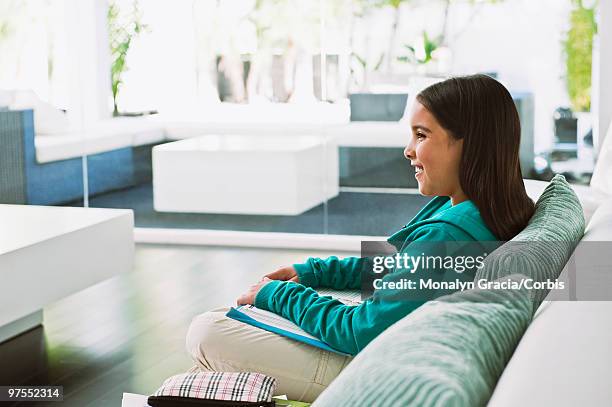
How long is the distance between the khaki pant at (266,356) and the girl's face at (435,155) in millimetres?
439

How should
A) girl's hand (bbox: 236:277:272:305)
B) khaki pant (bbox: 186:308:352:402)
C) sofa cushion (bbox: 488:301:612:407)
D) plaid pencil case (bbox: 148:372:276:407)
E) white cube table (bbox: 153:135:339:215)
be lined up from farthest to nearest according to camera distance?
white cube table (bbox: 153:135:339:215) → girl's hand (bbox: 236:277:272:305) → khaki pant (bbox: 186:308:352:402) → plaid pencil case (bbox: 148:372:276:407) → sofa cushion (bbox: 488:301:612:407)

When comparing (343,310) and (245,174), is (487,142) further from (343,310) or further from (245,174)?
(245,174)

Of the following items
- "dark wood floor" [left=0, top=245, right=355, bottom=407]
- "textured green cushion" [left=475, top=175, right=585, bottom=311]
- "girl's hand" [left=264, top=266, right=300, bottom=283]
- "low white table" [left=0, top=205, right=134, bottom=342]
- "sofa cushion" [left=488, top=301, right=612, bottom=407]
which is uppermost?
"textured green cushion" [left=475, top=175, right=585, bottom=311]

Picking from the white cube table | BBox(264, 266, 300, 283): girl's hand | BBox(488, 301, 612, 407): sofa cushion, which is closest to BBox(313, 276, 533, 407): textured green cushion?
BBox(488, 301, 612, 407): sofa cushion

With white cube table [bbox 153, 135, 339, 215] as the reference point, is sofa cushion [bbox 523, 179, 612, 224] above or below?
above

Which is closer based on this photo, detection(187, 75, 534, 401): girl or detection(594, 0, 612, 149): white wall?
detection(187, 75, 534, 401): girl

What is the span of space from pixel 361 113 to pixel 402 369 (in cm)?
490

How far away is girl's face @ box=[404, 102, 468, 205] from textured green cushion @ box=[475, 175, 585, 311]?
18 centimetres

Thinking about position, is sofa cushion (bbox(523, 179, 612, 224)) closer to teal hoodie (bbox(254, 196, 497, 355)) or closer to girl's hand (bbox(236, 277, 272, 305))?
teal hoodie (bbox(254, 196, 497, 355))

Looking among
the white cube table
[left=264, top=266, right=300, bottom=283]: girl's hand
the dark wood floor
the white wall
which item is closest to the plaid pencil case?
[left=264, top=266, right=300, bottom=283]: girl's hand

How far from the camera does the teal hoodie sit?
6.02ft

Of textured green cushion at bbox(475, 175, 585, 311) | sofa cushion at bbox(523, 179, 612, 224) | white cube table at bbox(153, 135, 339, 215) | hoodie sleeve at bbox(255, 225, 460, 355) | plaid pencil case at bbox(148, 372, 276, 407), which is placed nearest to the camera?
textured green cushion at bbox(475, 175, 585, 311)

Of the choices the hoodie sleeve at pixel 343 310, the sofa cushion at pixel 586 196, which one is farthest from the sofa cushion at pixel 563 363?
the sofa cushion at pixel 586 196

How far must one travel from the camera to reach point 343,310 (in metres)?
2.01
